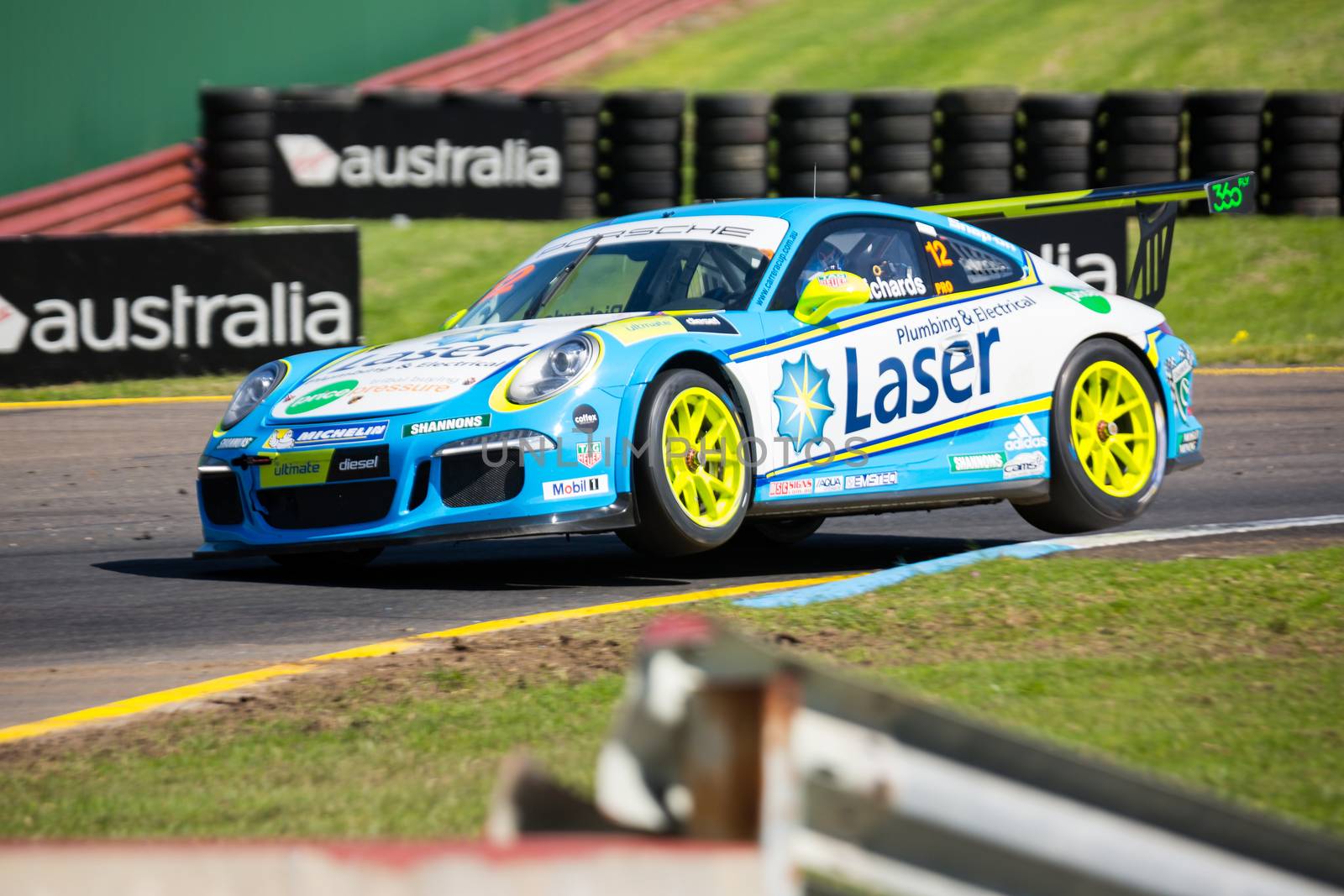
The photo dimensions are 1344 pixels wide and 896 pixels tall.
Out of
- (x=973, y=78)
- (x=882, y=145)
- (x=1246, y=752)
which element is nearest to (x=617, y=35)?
(x=973, y=78)

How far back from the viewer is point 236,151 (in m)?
16.0

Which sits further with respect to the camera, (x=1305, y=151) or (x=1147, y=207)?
(x=1305, y=151)

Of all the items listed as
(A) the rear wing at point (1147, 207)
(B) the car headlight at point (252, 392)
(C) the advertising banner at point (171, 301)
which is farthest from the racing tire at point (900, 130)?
(B) the car headlight at point (252, 392)

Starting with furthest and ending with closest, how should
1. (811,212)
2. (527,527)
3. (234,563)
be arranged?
(234,563)
(811,212)
(527,527)

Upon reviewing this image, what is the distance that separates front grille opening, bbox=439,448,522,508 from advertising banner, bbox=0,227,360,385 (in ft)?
21.2

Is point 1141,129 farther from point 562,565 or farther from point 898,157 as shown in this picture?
point 562,565

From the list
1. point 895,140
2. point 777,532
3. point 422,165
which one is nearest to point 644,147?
point 422,165

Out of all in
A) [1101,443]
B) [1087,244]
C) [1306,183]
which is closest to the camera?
[1101,443]

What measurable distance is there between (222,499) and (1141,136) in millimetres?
11732

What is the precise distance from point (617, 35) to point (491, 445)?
18392 mm

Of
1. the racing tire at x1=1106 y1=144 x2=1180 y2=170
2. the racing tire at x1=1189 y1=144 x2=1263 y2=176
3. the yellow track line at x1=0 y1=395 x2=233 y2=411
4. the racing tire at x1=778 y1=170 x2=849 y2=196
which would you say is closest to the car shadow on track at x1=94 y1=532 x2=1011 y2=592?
the yellow track line at x1=0 y1=395 x2=233 y2=411

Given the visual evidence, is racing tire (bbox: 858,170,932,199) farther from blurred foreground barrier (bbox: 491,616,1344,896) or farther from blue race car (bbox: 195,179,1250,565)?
A: blurred foreground barrier (bbox: 491,616,1344,896)

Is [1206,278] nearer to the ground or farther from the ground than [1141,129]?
nearer to the ground

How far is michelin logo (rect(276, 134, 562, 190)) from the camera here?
16031 millimetres
